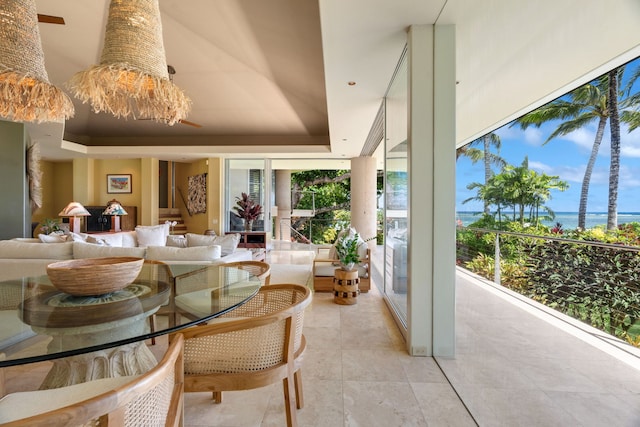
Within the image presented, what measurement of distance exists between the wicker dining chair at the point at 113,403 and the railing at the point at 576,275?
1329mm

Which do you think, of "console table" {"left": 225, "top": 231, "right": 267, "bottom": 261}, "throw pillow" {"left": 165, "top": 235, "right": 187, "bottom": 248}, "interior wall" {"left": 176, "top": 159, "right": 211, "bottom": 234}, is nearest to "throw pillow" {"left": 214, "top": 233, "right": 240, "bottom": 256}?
"throw pillow" {"left": 165, "top": 235, "right": 187, "bottom": 248}

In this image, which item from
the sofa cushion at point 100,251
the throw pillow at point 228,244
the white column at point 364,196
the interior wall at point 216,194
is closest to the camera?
the sofa cushion at point 100,251

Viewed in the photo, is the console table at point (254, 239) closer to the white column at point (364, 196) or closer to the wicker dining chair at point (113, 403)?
the white column at point (364, 196)

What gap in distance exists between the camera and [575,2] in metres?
1.18

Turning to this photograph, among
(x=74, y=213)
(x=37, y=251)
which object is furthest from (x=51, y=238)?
(x=74, y=213)

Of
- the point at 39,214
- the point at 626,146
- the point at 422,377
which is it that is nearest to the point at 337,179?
the point at 39,214

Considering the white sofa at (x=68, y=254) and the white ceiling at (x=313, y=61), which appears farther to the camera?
the white sofa at (x=68, y=254)

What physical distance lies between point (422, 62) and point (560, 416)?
2342mm

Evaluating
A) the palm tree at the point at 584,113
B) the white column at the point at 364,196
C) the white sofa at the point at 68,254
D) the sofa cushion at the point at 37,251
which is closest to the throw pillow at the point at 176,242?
the white sofa at the point at 68,254

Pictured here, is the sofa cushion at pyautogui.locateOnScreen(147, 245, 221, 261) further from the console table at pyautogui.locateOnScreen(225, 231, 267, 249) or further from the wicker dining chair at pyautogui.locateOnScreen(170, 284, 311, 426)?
the console table at pyautogui.locateOnScreen(225, 231, 267, 249)

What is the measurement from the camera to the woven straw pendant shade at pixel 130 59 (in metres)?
1.90

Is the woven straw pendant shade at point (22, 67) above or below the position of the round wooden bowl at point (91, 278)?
above

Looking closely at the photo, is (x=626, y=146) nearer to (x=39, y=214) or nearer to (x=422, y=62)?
(x=422, y=62)

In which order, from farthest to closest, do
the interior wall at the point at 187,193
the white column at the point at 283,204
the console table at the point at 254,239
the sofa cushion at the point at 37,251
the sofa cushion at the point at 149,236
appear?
the white column at the point at 283,204 → the interior wall at the point at 187,193 → the console table at the point at 254,239 → the sofa cushion at the point at 149,236 → the sofa cushion at the point at 37,251
